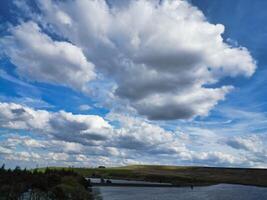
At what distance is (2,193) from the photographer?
572ft

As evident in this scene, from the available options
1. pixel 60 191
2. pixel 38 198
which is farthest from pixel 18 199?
pixel 60 191

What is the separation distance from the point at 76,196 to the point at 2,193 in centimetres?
3378

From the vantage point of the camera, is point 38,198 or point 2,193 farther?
point 38,198

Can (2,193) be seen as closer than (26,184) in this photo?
Yes

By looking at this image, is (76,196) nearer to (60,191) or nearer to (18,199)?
(60,191)

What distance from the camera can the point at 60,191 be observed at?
7146 inches

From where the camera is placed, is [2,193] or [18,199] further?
[18,199]

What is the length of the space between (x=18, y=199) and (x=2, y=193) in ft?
43.0

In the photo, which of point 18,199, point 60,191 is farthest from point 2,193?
point 60,191

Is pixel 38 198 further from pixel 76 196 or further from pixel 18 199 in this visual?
pixel 76 196

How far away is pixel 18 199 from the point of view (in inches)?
7298

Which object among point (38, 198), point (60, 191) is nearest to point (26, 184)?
point (38, 198)

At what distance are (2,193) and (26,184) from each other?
2139cm

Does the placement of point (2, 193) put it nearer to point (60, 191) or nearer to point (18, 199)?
point (18, 199)
